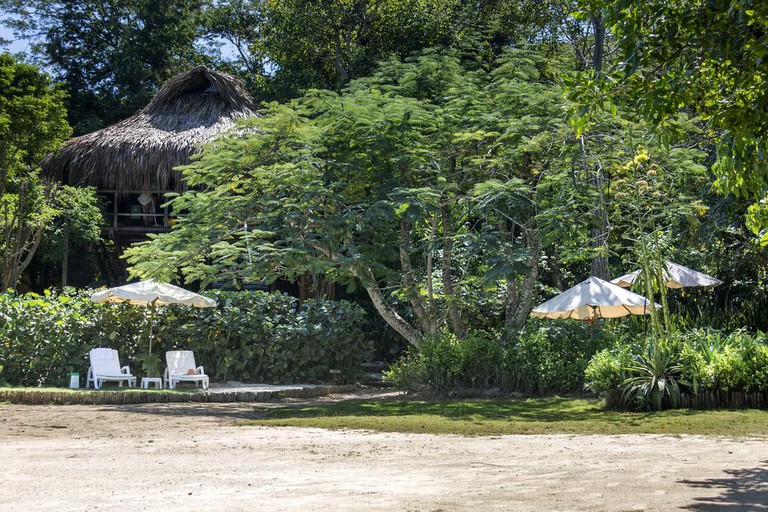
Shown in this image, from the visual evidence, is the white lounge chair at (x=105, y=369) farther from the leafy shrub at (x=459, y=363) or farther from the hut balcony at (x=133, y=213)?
the hut balcony at (x=133, y=213)

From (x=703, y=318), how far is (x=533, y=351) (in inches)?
131

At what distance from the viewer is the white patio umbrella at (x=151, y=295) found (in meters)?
14.7

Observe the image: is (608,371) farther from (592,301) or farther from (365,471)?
(365,471)

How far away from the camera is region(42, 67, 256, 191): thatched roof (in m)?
22.0

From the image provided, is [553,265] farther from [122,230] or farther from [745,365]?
[122,230]

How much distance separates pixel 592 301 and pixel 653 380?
2.30m

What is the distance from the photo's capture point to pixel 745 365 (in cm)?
1092

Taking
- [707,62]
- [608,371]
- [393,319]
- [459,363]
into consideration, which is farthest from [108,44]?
[707,62]

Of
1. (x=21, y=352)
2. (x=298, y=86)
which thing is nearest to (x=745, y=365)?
(x=21, y=352)

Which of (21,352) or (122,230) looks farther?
(122,230)

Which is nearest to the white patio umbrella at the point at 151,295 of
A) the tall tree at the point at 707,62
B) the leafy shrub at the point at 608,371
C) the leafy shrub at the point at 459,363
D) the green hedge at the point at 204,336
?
the green hedge at the point at 204,336

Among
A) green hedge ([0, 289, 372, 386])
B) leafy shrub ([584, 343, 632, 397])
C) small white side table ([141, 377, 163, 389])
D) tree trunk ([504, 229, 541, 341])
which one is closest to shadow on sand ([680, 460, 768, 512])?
leafy shrub ([584, 343, 632, 397])

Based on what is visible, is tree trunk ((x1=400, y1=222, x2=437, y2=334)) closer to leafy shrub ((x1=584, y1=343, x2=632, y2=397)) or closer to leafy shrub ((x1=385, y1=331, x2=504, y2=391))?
leafy shrub ((x1=385, y1=331, x2=504, y2=391))

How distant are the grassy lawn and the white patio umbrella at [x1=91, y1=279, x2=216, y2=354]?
300 centimetres
